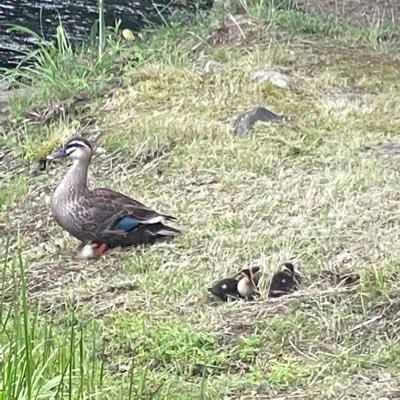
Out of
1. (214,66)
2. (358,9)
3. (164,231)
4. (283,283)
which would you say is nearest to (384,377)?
(283,283)

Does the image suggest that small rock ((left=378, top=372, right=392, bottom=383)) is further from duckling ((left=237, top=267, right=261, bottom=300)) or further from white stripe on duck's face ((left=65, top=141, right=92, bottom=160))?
white stripe on duck's face ((left=65, top=141, right=92, bottom=160))

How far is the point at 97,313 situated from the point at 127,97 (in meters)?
3.08

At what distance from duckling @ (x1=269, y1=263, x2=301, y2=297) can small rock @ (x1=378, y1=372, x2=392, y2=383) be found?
0.76 meters

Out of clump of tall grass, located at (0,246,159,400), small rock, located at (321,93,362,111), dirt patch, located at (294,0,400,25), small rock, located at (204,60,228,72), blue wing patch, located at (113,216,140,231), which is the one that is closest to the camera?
clump of tall grass, located at (0,246,159,400)

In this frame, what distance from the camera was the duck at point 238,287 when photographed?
4859 millimetres

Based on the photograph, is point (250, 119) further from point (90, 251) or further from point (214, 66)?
point (90, 251)

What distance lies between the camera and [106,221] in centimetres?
559

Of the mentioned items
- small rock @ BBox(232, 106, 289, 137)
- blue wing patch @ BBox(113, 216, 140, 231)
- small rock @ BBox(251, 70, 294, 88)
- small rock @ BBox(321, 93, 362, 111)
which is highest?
blue wing patch @ BBox(113, 216, 140, 231)

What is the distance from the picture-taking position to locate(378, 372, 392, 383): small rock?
163 inches

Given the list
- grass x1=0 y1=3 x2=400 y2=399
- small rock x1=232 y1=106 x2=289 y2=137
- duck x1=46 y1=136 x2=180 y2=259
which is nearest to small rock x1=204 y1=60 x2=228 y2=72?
grass x1=0 y1=3 x2=400 y2=399

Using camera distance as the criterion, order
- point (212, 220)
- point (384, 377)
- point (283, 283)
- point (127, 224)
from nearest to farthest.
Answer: point (384, 377), point (283, 283), point (127, 224), point (212, 220)

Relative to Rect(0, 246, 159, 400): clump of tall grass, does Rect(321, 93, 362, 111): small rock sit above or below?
below

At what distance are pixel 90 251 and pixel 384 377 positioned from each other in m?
1.93

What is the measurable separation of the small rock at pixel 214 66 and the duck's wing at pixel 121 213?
2571mm
